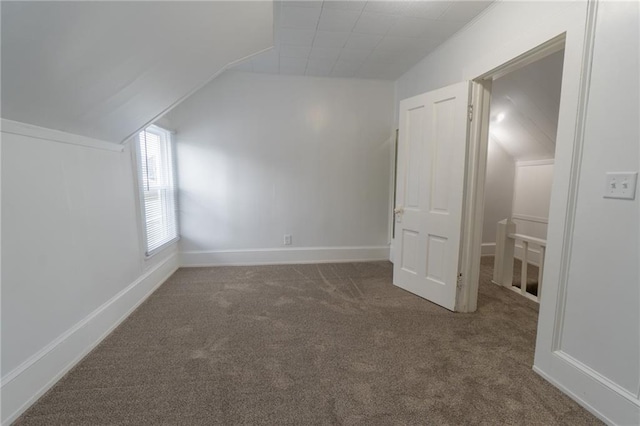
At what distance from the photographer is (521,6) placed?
1.83 m

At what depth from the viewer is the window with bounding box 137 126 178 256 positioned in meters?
2.79

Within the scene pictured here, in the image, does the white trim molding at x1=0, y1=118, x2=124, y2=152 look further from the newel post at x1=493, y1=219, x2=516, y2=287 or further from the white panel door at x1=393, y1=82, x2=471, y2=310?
the newel post at x1=493, y1=219, x2=516, y2=287

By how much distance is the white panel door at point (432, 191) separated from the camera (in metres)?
2.34

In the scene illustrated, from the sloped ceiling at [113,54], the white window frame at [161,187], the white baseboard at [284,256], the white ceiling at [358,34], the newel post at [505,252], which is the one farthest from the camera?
the white baseboard at [284,256]

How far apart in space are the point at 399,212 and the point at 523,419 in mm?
1871

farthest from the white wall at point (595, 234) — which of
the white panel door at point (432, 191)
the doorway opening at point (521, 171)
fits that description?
the doorway opening at point (521, 171)

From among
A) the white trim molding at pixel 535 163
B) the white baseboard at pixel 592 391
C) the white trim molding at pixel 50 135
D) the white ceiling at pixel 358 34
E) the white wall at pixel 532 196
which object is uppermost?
the white ceiling at pixel 358 34

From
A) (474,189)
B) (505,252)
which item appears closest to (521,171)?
(505,252)

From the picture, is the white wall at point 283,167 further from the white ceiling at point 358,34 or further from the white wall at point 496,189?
the white wall at point 496,189

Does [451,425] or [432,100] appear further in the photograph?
[432,100]

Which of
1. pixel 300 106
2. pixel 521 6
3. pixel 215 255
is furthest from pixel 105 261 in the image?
pixel 521 6

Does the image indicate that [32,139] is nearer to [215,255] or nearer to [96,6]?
[96,6]

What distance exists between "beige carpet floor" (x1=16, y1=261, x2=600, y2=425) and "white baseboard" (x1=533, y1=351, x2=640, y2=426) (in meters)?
0.05

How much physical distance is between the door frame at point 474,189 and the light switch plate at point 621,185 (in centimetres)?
102
